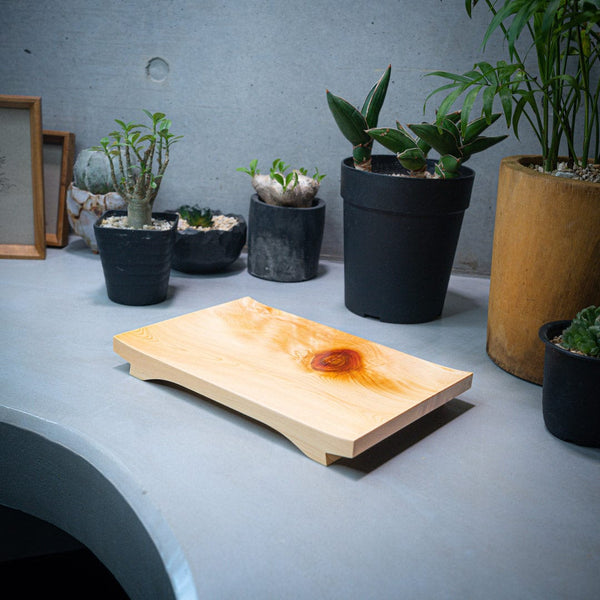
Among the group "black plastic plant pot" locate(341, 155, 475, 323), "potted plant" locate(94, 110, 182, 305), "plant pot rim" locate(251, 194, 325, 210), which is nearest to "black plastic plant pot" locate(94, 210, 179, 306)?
"potted plant" locate(94, 110, 182, 305)

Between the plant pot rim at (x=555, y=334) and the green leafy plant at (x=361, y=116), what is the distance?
20.4 inches

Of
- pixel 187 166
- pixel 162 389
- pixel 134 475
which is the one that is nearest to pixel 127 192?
pixel 187 166

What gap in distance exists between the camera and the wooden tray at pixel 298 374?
859 mm

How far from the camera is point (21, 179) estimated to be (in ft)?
4.95

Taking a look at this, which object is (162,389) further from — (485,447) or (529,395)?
(529,395)

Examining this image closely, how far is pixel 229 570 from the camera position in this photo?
2.17 feet

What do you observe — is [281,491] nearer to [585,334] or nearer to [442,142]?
[585,334]

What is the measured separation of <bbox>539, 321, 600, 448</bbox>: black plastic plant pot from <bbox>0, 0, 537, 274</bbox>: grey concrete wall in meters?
0.75

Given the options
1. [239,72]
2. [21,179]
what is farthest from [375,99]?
[21,179]

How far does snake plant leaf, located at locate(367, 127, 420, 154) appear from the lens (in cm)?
121

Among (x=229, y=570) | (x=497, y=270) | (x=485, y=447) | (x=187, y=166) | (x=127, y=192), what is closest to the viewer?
(x=229, y=570)

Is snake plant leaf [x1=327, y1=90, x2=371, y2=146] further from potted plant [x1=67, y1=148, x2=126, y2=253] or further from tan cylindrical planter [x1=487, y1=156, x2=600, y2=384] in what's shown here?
potted plant [x1=67, y1=148, x2=126, y2=253]

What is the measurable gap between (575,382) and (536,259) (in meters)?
0.25

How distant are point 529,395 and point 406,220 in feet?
1.30
